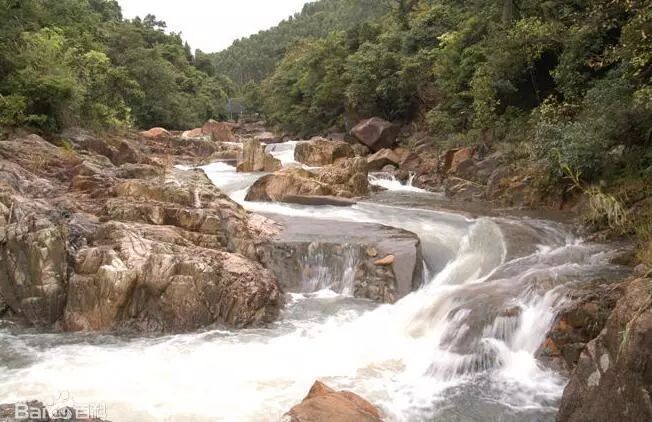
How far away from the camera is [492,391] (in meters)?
6.12

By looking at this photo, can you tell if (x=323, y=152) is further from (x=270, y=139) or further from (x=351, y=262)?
(x=270, y=139)

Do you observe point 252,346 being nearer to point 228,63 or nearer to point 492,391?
point 492,391

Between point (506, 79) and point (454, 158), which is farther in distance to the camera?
point (454, 158)

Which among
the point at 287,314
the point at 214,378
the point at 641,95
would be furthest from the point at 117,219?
the point at 641,95

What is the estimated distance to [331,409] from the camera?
498 cm

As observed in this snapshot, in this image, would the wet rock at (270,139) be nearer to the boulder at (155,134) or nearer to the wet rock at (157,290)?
the boulder at (155,134)

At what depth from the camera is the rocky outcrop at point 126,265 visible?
26.3 feet

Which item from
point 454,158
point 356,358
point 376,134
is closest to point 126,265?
point 356,358

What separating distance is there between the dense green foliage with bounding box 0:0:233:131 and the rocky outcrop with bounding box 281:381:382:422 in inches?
520

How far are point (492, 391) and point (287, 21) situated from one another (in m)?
103

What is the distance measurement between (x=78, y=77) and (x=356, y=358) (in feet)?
60.0

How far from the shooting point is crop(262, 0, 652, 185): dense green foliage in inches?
440

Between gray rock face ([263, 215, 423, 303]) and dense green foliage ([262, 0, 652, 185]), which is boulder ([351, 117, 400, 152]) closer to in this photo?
dense green foliage ([262, 0, 652, 185])

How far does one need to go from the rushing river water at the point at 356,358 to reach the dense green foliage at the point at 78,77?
33.7 feet
